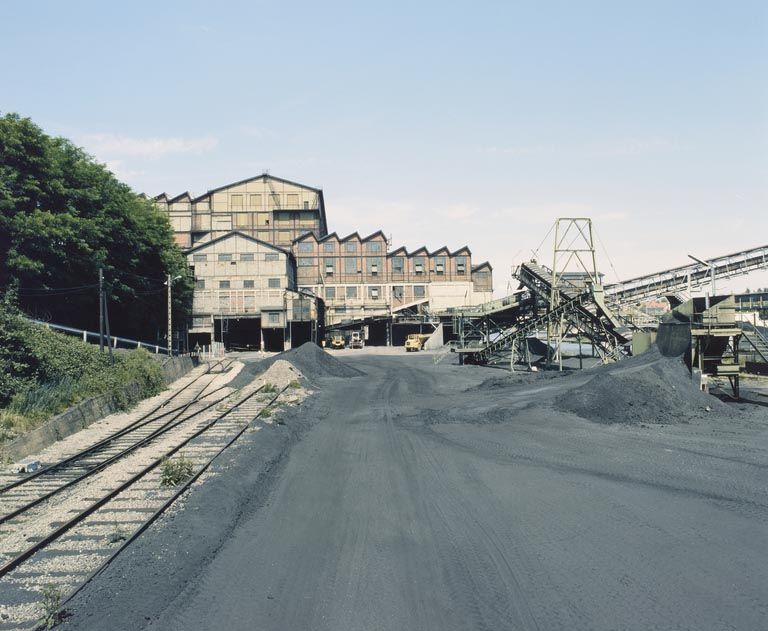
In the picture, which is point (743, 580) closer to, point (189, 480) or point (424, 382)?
point (189, 480)

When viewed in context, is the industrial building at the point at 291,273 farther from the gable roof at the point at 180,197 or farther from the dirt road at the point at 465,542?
the dirt road at the point at 465,542

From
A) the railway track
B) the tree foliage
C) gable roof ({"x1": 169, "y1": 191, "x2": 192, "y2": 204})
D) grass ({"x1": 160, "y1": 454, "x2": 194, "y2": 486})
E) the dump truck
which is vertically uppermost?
gable roof ({"x1": 169, "y1": 191, "x2": 192, "y2": 204})

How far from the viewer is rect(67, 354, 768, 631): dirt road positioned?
723cm

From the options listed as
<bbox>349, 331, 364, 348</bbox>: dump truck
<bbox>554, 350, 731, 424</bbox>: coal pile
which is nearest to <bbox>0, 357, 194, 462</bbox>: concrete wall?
<bbox>554, 350, 731, 424</bbox>: coal pile

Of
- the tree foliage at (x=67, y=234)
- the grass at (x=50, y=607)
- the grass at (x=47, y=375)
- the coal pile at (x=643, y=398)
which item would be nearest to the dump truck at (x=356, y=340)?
the tree foliage at (x=67, y=234)

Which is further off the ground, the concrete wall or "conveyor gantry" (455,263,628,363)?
"conveyor gantry" (455,263,628,363)

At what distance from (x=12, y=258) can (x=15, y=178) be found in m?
4.69

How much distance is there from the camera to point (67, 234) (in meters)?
32.2

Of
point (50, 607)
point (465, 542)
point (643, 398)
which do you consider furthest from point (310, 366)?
point (50, 607)

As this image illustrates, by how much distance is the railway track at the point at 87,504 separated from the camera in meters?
8.23

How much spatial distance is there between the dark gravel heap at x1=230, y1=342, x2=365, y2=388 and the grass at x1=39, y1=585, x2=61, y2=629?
92.6 ft

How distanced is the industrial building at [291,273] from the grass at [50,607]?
2178 inches

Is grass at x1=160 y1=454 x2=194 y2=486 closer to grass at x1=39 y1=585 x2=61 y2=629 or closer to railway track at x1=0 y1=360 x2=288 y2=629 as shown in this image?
railway track at x1=0 y1=360 x2=288 y2=629

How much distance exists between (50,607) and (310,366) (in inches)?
1237
